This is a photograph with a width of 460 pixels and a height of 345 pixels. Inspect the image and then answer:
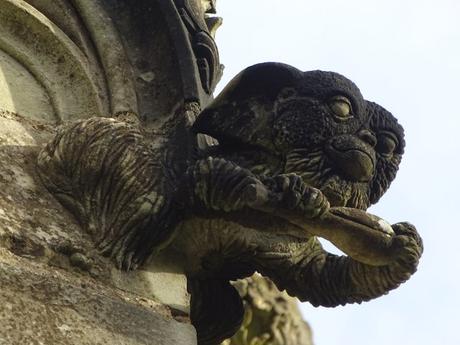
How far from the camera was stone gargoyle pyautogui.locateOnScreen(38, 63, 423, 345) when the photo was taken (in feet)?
11.8

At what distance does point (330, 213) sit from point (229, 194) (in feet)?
0.83

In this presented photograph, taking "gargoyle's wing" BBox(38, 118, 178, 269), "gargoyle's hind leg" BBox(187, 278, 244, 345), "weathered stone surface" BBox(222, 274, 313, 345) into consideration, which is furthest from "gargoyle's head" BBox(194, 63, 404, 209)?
"weathered stone surface" BBox(222, 274, 313, 345)

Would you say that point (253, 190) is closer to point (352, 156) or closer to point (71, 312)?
point (352, 156)

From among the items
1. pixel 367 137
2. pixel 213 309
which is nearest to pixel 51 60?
pixel 213 309

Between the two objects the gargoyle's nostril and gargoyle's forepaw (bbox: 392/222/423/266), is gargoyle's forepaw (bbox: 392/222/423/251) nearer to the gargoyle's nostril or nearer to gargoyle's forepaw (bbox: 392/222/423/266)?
gargoyle's forepaw (bbox: 392/222/423/266)

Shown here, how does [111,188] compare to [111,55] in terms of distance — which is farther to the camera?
[111,55]

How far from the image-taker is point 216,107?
388 cm

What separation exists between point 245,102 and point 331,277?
51cm

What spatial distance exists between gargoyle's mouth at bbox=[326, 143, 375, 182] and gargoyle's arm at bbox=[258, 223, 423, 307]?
0.17m

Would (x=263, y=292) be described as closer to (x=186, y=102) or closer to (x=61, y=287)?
(x=186, y=102)

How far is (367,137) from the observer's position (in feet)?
12.4

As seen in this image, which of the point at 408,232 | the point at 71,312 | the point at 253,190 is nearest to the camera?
the point at 71,312

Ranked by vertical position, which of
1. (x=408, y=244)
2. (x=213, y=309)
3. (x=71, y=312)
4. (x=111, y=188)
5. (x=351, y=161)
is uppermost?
(x=351, y=161)

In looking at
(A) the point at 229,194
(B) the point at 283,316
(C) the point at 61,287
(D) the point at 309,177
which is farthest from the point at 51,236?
(B) the point at 283,316
